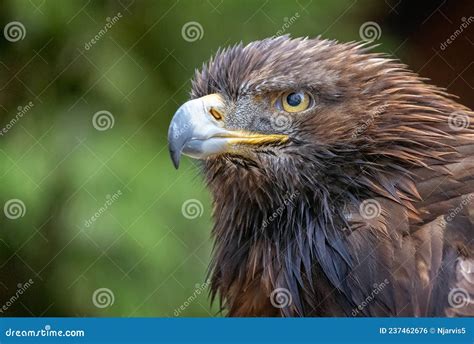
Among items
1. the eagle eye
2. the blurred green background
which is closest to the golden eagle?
the eagle eye

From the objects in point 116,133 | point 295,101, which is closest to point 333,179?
point 295,101

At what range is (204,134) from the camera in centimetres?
213

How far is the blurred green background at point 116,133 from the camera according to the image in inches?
117

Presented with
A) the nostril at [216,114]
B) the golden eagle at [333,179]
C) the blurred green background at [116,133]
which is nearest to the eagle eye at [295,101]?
the golden eagle at [333,179]

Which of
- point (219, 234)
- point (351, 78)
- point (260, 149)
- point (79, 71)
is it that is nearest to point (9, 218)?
point (79, 71)

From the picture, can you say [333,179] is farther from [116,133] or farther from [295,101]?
[116,133]

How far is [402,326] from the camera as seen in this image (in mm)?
2035

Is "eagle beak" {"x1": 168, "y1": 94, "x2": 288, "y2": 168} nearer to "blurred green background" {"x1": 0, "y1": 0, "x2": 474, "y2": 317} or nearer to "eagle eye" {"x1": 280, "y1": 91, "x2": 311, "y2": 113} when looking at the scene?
"eagle eye" {"x1": 280, "y1": 91, "x2": 311, "y2": 113}

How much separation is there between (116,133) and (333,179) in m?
1.20

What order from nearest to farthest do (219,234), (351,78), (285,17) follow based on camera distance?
(351,78)
(219,234)
(285,17)

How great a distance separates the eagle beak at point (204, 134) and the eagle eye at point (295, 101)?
72 mm

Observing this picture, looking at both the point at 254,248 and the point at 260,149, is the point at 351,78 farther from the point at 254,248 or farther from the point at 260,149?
the point at 254,248

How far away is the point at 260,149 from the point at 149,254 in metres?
0.98

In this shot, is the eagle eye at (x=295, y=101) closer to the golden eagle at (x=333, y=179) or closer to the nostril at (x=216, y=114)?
the golden eagle at (x=333, y=179)
